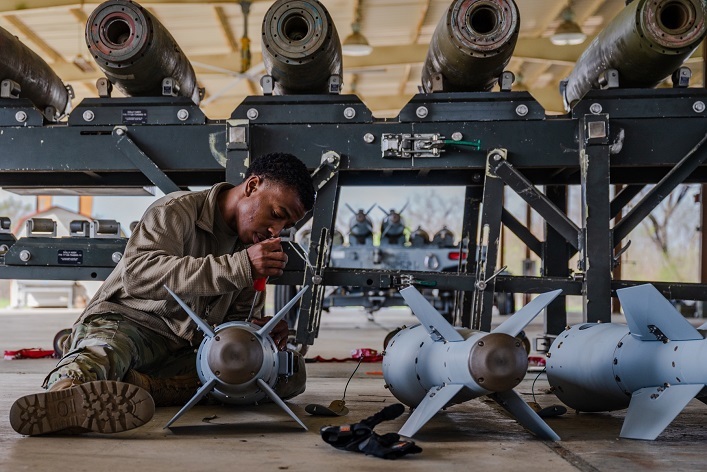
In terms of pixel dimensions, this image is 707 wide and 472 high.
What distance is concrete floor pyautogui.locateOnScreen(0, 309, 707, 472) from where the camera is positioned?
206 cm

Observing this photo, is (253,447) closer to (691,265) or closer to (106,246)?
(106,246)

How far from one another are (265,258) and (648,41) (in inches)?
91.7

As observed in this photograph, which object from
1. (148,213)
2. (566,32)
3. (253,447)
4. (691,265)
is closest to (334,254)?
(566,32)

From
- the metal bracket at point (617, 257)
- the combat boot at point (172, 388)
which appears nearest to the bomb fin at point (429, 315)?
the combat boot at point (172, 388)

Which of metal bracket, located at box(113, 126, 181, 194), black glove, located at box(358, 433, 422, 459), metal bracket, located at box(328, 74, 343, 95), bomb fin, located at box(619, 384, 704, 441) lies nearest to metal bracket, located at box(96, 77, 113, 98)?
metal bracket, located at box(113, 126, 181, 194)

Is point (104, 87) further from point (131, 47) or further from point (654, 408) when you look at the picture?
point (654, 408)

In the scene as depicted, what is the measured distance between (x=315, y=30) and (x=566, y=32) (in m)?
8.47

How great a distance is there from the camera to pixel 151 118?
4.28 m

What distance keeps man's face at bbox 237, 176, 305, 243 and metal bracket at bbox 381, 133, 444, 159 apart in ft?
4.01

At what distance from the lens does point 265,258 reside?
8.71 feet

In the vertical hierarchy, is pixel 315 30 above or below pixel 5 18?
below

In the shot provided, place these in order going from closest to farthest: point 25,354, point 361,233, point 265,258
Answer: point 265,258
point 25,354
point 361,233

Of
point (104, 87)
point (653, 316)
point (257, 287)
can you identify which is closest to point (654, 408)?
point (653, 316)

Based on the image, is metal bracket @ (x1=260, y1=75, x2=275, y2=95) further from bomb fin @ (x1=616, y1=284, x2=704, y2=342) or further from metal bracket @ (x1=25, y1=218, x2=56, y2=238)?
bomb fin @ (x1=616, y1=284, x2=704, y2=342)
